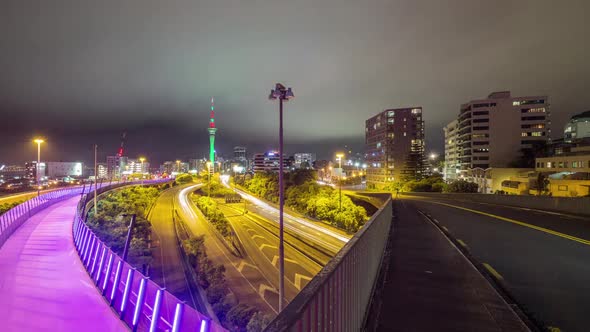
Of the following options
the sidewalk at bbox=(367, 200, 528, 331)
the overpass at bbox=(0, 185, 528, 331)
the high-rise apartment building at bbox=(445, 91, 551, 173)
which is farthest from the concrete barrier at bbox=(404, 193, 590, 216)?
the high-rise apartment building at bbox=(445, 91, 551, 173)

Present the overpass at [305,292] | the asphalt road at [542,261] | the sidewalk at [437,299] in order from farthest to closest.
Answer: the asphalt road at [542,261]
the sidewalk at [437,299]
the overpass at [305,292]

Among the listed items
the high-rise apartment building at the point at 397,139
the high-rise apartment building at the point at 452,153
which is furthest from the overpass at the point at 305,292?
the high-rise apartment building at the point at 452,153

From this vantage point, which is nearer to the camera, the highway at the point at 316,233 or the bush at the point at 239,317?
the bush at the point at 239,317

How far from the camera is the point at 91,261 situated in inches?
392

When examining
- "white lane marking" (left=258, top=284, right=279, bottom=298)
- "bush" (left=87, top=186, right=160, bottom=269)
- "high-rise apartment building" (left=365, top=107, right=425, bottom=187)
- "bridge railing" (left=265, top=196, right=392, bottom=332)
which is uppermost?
"high-rise apartment building" (left=365, top=107, right=425, bottom=187)

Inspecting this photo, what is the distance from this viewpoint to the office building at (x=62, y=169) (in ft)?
478

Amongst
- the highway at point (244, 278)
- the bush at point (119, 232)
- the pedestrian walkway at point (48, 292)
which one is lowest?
the highway at point (244, 278)

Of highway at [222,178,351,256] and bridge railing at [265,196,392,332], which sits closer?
bridge railing at [265,196,392,332]

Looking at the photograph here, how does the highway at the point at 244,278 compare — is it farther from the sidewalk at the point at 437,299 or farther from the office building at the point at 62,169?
the office building at the point at 62,169

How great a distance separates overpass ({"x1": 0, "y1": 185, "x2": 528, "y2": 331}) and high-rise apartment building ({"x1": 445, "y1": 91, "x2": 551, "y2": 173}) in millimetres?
76353

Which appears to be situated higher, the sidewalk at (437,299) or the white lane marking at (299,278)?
the sidewalk at (437,299)

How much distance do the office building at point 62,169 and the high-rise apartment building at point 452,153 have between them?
181 meters

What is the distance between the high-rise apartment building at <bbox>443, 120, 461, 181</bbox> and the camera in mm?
85506

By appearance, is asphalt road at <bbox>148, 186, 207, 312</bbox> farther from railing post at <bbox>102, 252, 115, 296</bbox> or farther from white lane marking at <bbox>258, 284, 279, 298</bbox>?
railing post at <bbox>102, 252, 115, 296</bbox>
